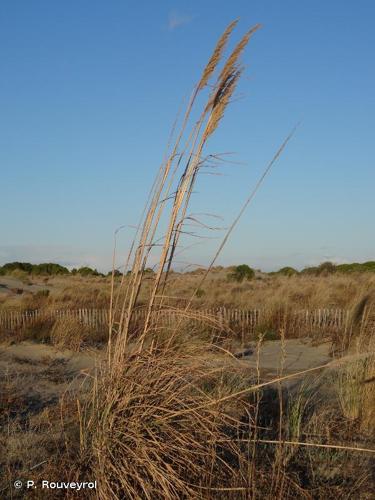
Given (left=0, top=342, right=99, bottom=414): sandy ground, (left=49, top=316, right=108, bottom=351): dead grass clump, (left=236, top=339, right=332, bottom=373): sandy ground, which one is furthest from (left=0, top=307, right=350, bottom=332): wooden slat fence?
(left=0, top=342, right=99, bottom=414): sandy ground

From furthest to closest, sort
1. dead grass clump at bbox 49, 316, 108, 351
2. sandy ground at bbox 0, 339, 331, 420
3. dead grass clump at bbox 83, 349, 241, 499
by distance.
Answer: dead grass clump at bbox 49, 316, 108, 351
sandy ground at bbox 0, 339, 331, 420
dead grass clump at bbox 83, 349, 241, 499

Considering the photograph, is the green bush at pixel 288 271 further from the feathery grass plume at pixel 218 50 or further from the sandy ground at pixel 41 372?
the feathery grass plume at pixel 218 50

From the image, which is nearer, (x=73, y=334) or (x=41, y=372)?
(x=41, y=372)

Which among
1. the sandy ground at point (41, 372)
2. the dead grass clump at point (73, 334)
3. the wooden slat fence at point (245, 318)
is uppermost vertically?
the wooden slat fence at point (245, 318)

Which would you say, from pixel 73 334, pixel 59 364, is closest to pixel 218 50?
pixel 59 364

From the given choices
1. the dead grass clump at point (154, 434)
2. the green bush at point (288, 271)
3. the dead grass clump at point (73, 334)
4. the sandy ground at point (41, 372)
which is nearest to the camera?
the dead grass clump at point (154, 434)

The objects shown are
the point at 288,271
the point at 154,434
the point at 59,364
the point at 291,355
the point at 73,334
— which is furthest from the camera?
the point at 288,271

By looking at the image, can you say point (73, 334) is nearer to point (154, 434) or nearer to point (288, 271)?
point (154, 434)

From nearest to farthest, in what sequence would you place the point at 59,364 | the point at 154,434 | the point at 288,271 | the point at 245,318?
1. the point at 154,434
2. the point at 59,364
3. the point at 245,318
4. the point at 288,271

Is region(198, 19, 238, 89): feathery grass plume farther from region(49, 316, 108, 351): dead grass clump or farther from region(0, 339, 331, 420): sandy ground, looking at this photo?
region(49, 316, 108, 351): dead grass clump

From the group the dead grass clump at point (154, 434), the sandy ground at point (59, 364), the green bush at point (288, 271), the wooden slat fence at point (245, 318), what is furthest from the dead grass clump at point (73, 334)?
the green bush at point (288, 271)

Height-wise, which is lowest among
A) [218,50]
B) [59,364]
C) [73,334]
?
[59,364]

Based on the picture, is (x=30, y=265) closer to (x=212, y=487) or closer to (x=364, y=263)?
(x=364, y=263)

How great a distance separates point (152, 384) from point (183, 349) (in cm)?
33
